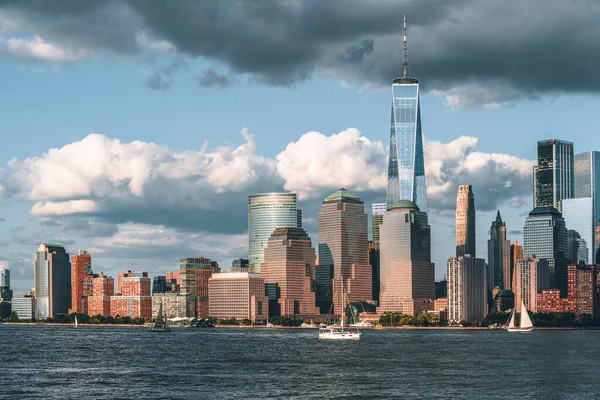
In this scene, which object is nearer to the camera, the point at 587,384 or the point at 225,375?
the point at 587,384

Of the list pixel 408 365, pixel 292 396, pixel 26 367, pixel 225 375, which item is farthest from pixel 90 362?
pixel 292 396

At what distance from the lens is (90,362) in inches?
7648

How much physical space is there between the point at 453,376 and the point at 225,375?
3553 cm

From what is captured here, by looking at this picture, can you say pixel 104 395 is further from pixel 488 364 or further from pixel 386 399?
pixel 488 364

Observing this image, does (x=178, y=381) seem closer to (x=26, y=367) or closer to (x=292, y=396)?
(x=292, y=396)

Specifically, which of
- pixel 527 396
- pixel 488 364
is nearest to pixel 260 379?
pixel 527 396

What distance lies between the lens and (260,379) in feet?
513

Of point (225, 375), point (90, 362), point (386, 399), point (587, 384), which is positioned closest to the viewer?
point (386, 399)

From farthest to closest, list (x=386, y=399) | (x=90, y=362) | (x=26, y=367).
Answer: (x=90, y=362), (x=26, y=367), (x=386, y=399)

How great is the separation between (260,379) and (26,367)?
1887 inches

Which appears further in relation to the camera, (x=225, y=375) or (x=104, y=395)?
(x=225, y=375)

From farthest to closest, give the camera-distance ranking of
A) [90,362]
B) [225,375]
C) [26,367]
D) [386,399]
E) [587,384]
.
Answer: [90,362], [26,367], [225,375], [587,384], [386,399]

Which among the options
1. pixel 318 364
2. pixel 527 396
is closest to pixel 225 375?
pixel 318 364

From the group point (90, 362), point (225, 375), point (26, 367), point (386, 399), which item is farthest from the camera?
point (90, 362)
